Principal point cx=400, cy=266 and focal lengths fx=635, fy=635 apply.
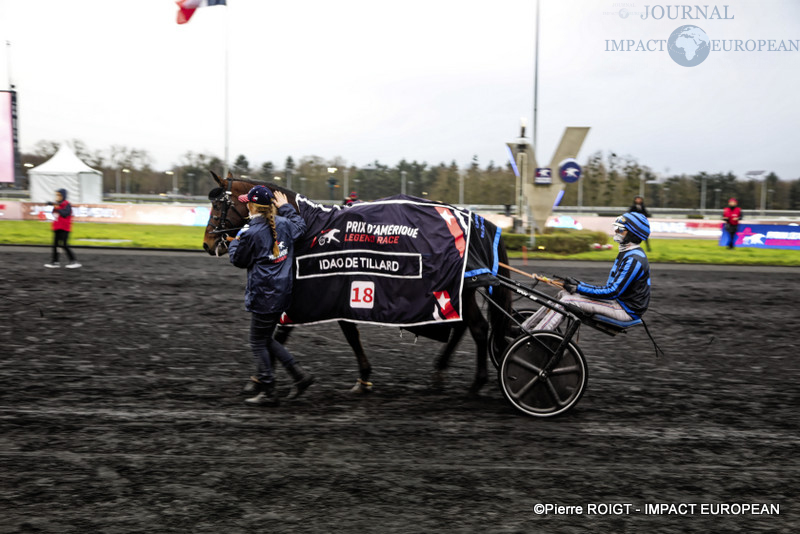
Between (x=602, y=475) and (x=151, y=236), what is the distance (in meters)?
23.0

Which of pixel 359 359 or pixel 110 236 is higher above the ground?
pixel 110 236

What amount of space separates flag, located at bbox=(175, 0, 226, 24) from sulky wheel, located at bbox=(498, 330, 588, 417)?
28243mm

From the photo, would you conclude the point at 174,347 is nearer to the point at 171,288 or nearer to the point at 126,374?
the point at 126,374

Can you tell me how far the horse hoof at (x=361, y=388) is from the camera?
5.61 m

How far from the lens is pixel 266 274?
5.12 m

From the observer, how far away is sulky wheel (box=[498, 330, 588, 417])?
498 centimetres

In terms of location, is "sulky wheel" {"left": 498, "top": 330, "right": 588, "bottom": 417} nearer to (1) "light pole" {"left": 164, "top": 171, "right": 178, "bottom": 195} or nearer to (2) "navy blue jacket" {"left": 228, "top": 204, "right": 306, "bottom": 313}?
(2) "navy blue jacket" {"left": 228, "top": 204, "right": 306, "bottom": 313}

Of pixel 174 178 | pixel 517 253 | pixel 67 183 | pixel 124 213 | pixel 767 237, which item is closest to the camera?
pixel 517 253

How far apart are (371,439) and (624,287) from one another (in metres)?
2.34

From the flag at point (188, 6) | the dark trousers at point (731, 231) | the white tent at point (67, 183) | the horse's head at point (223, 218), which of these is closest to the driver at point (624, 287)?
the horse's head at point (223, 218)

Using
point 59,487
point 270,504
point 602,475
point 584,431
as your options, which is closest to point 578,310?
point 584,431

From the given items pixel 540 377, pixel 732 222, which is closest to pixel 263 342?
pixel 540 377

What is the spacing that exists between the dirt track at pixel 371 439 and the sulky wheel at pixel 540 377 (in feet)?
0.52

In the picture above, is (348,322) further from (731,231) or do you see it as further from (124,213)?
(124,213)
